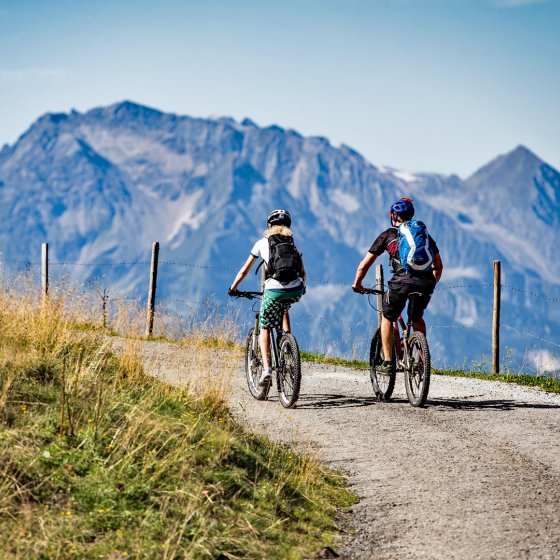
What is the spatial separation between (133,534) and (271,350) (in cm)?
499

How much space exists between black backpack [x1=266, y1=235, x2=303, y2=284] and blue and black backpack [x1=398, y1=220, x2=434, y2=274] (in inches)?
44.1

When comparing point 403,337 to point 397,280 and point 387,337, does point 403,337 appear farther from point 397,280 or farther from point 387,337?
point 397,280

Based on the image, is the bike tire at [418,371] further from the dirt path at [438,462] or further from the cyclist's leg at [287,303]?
the cyclist's leg at [287,303]

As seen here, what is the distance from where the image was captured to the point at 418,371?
9.46m

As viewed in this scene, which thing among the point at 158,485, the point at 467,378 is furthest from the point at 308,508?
the point at 467,378

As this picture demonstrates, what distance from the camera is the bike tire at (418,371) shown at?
358 inches

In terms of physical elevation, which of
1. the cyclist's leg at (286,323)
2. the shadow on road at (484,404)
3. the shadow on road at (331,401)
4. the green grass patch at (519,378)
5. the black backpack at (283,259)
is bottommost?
the shadow on road at (331,401)

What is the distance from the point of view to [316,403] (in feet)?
32.8

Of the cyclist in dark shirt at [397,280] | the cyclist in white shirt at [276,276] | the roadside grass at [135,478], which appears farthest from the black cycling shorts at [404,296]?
the roadside grass at [135,478]

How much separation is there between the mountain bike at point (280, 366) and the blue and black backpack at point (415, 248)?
1481mm

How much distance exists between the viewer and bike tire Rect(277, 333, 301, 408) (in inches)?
356

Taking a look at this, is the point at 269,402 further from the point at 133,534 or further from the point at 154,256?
the point at 154,256

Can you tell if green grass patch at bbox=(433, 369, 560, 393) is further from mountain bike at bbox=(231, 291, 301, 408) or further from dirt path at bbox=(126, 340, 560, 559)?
mountain bike at bbox=(231, 291, 301, 408)

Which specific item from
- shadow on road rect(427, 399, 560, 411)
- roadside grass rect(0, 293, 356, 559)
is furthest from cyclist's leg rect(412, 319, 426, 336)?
roadside grass rect(0, 293, 356, 559)
